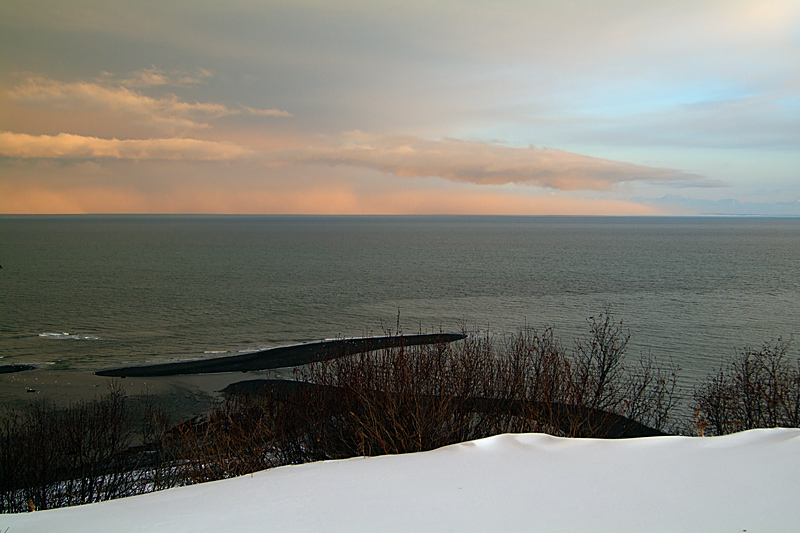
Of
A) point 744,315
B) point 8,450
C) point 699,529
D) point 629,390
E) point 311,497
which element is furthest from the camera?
point 744,315

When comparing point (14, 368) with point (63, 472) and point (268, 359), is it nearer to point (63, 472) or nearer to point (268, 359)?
point (268, 359)

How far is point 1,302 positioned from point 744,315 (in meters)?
68.4

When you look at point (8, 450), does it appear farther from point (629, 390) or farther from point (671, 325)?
point (671, 325)

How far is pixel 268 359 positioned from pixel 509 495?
26301 mm

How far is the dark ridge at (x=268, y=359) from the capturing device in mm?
29953

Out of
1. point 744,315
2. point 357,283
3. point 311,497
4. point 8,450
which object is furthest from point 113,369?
point 744,315

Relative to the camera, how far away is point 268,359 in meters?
32.4

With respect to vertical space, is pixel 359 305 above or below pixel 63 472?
above

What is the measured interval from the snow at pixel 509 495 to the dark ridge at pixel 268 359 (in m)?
18.8

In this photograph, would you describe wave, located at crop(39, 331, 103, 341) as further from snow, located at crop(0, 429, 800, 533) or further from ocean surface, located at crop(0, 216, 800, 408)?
snow, located at crop(0, 429, 800, 533)

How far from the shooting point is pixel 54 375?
29.4 m

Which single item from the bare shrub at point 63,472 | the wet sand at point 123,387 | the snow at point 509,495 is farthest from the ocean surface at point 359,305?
the snow at point 509,495

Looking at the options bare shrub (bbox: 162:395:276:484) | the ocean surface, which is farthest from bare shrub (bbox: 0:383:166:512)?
the ocean surface

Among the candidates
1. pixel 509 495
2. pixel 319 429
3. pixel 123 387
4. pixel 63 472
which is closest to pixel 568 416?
pixel 319 429
